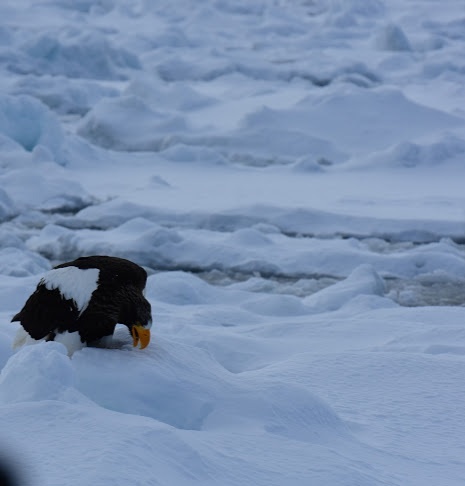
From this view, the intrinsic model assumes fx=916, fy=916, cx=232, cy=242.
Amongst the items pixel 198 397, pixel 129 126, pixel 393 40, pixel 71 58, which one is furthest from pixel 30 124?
pixel 393 40

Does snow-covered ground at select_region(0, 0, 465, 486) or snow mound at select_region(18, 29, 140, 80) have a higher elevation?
snow mound at select_region(18, 29, 140, 80)

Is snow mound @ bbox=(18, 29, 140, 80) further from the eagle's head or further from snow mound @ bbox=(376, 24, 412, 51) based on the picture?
the eagle's head

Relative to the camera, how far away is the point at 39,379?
1.93 m

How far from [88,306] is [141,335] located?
0.61 ft

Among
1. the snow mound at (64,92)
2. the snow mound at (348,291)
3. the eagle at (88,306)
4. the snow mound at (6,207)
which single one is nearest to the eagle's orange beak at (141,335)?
the eagle at (88,306)

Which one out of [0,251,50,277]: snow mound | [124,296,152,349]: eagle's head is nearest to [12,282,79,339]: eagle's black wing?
[124,296,152,349]: eagle's head

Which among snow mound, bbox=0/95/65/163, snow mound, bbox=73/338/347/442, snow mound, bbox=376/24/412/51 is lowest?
snow mound, bbox=73/338/347/442

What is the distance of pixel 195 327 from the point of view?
13.2 ft

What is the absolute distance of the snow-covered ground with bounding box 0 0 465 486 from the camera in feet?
6.31

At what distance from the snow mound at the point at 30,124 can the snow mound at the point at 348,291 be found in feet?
15.7

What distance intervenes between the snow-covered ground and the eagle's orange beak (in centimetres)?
6

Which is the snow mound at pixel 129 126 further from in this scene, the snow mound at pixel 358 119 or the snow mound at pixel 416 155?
the snow mound at pixel 416 155

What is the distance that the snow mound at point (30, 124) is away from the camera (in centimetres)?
951

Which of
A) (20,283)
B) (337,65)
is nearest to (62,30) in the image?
(337,65)
